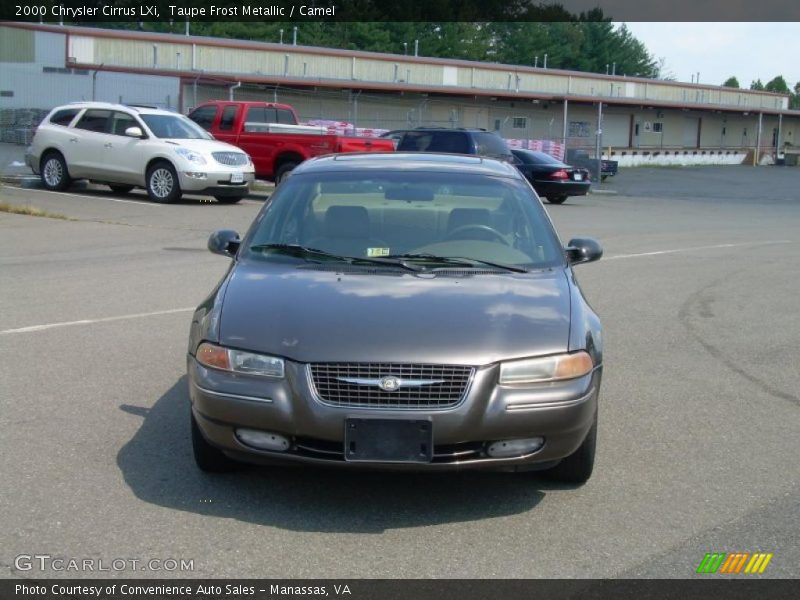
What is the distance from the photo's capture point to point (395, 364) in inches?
180

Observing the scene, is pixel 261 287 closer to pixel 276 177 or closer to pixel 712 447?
pixel 712 447

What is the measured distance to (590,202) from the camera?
29781mm

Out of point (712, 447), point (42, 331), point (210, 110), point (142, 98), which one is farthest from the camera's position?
point (142, 98)

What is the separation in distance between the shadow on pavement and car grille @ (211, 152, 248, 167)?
1582 cm

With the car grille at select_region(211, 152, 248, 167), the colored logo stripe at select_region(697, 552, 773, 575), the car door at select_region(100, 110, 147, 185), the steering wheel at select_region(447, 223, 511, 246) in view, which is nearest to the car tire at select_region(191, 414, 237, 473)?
the steering wheel at select_region(447, 223, 511, 246)

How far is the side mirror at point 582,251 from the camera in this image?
6.30m

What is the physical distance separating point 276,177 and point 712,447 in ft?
61.5

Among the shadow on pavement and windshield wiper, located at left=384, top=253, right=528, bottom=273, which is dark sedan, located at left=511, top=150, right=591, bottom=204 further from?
the shadow on pavement

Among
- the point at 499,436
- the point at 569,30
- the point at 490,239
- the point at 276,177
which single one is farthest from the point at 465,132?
the point at 569,30

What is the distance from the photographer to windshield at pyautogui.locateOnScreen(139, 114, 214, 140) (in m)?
21.1

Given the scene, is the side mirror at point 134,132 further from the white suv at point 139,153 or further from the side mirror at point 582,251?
the side mirror at point 582,251

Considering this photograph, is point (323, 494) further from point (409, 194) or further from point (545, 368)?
point (409, 194)

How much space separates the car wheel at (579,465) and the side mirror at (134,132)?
55.7ft
